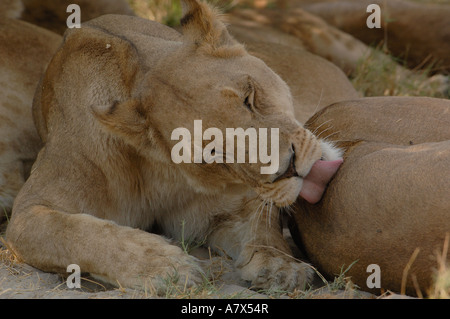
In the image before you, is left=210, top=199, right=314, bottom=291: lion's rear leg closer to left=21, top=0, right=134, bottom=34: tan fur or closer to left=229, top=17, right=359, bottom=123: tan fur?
left=229, top=17, right=359, bottom=123: tan fur

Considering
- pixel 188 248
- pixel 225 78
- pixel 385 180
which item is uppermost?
pixel 225 78

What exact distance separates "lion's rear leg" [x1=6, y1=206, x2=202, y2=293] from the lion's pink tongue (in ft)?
1.76

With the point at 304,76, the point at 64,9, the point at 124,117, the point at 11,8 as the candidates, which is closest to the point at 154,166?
the point at 124,117

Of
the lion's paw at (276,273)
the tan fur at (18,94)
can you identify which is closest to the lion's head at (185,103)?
the lion's paw at (276,273)

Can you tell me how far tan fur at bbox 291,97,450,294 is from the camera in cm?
252

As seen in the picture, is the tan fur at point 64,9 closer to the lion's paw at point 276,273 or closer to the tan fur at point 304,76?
the tan fur at point 304,76

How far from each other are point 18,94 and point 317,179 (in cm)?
222

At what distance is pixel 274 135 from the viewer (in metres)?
2.77

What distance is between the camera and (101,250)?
2.88 meters

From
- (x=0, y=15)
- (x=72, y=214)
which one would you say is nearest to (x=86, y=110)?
(x=72, y=214)

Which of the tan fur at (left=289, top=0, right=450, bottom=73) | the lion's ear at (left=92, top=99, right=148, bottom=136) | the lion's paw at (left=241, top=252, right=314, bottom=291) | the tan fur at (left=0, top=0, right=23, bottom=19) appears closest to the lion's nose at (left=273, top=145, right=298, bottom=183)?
the lion's paw at (left=241, top=252, right=314, bottom=291)

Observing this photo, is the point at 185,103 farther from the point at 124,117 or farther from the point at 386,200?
the point at 386,200
